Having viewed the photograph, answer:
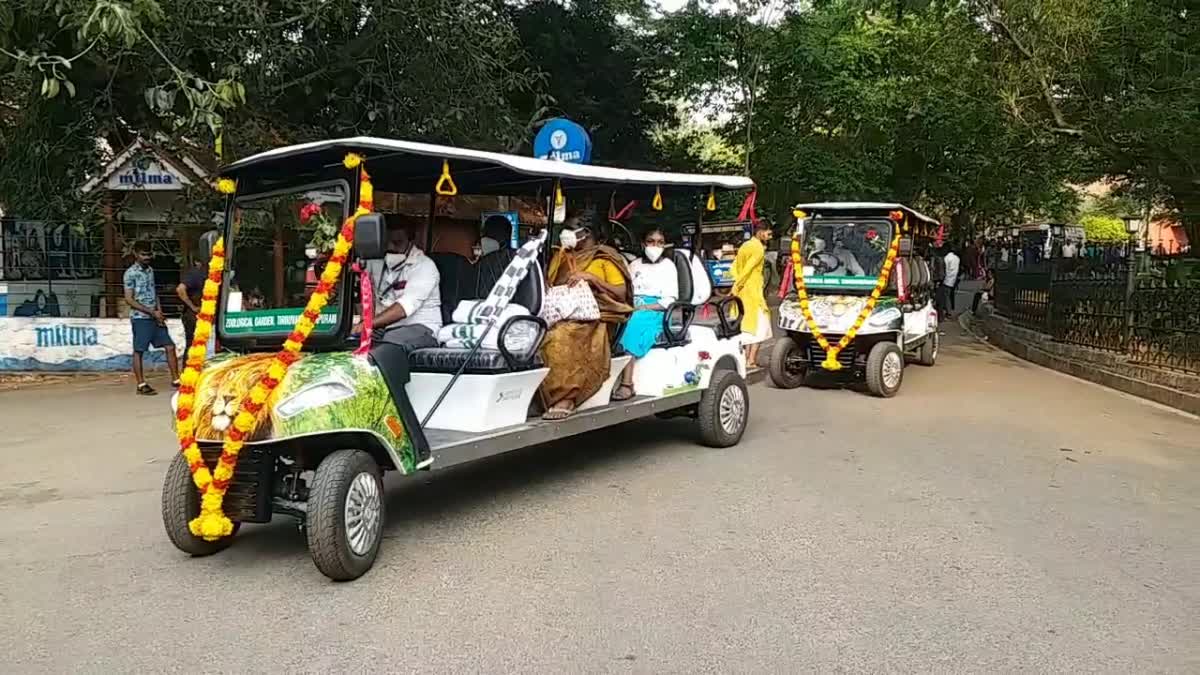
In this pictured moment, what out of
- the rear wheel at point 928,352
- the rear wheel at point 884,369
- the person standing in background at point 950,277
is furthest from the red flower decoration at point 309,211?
the person standing in background at point 950,277

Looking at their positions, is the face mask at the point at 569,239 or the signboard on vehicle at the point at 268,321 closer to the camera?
the signboard on vehicle at the point at 268,321

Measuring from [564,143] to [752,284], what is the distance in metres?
3.47

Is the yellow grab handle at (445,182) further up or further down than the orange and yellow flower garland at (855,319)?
further up

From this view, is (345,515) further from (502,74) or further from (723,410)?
(502,74)

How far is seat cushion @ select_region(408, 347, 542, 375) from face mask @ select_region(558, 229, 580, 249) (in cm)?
166

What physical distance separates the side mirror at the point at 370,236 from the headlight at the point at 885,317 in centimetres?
738

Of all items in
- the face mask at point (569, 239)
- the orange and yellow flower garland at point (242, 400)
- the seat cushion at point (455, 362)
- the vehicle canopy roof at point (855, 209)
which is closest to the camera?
the orange and yellow flower garland at point (242, 400)

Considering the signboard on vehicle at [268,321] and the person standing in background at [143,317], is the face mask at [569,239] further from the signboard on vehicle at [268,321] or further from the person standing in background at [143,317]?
the person standing in background at [143,317]

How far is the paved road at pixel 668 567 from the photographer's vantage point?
4273mm

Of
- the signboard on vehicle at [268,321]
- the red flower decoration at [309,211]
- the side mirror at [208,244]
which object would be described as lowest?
Answer: the signboard on vehicle at [268,321]

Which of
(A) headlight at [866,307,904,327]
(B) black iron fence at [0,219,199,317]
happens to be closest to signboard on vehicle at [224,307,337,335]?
A: (A) headlight at [866,307,904,327]

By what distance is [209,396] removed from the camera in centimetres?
505

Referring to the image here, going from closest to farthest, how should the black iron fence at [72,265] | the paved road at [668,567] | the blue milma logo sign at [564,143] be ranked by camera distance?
the paved road at [668,567]
the blue milma logo sign at [564,143]
the black iron fence at [72,265]

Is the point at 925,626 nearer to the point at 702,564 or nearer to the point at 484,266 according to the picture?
the point at 702,564
